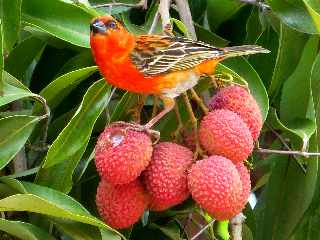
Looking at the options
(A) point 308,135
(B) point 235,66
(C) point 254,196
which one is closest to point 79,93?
(B) point 235,66

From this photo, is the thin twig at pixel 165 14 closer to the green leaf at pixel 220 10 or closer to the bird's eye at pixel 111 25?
the bird's eye at pixel 111 25

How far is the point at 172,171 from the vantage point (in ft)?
3.01

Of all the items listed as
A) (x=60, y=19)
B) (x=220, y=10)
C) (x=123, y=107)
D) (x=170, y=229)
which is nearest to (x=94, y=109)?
(x=123, y=107)

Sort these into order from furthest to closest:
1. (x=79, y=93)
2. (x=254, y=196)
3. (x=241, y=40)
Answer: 1. (x=254, y=196)
2. (x=241, y=40)
3. (x=79, y=93)

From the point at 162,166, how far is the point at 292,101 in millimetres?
349

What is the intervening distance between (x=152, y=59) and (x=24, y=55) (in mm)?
211

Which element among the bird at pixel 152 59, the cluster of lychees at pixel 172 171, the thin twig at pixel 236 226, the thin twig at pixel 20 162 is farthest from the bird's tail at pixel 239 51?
the thin twig at pixel 20 162

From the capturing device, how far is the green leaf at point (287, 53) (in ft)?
3.74

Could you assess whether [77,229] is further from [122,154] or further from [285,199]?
[285,199]

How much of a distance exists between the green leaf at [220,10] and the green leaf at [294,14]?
183 millimetres

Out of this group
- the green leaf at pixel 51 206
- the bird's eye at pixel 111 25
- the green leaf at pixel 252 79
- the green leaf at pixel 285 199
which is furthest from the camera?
the green leaf at pixel 285 199

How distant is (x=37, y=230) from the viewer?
99 cm

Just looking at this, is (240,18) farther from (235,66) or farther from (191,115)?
(191,115)

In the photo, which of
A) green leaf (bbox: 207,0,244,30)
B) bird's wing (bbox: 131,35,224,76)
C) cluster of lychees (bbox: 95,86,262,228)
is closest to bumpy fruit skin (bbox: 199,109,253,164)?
cluster of lychees (bbox: 95,86,262,228)
